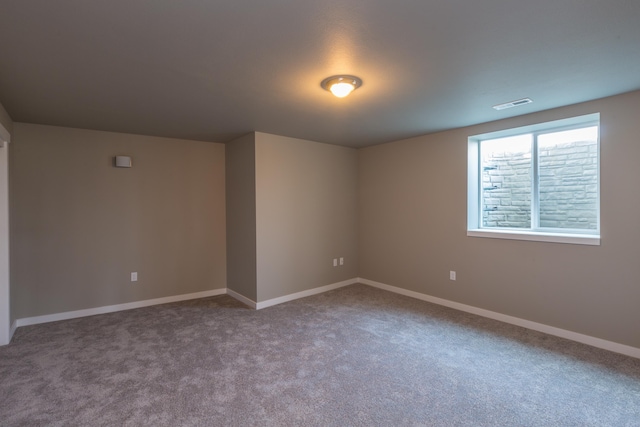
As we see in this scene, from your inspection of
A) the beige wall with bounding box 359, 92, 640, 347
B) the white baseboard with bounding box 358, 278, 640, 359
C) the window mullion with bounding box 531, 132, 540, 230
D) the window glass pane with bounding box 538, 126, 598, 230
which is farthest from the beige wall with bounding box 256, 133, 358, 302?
Answer: the window glass pane with bounding box 538, 126, 598, 230

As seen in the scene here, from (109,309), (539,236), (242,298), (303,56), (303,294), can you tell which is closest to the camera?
(303,56)

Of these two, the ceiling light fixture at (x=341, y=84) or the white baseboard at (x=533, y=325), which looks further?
the white baseboard at (x=533, y=325)

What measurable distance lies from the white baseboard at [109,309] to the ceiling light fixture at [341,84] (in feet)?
11.8

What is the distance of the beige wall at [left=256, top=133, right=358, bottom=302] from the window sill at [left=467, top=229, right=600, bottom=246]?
2.03 metres

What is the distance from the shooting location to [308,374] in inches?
99.0

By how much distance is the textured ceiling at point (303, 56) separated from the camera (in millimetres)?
1594

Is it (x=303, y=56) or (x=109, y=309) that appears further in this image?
(x=109, y=309)

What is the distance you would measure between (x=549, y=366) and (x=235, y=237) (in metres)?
3.88

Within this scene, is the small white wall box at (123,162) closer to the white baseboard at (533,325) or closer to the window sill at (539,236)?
the white baseboard at (533,325)

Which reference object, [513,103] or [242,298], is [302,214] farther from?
[513,103]

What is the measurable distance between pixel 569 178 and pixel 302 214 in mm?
3249

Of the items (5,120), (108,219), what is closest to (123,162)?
(108,219)

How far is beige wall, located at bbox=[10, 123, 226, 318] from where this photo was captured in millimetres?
3641

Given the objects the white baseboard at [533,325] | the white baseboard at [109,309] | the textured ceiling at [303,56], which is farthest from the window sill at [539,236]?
the white baseboard at [109,309]
